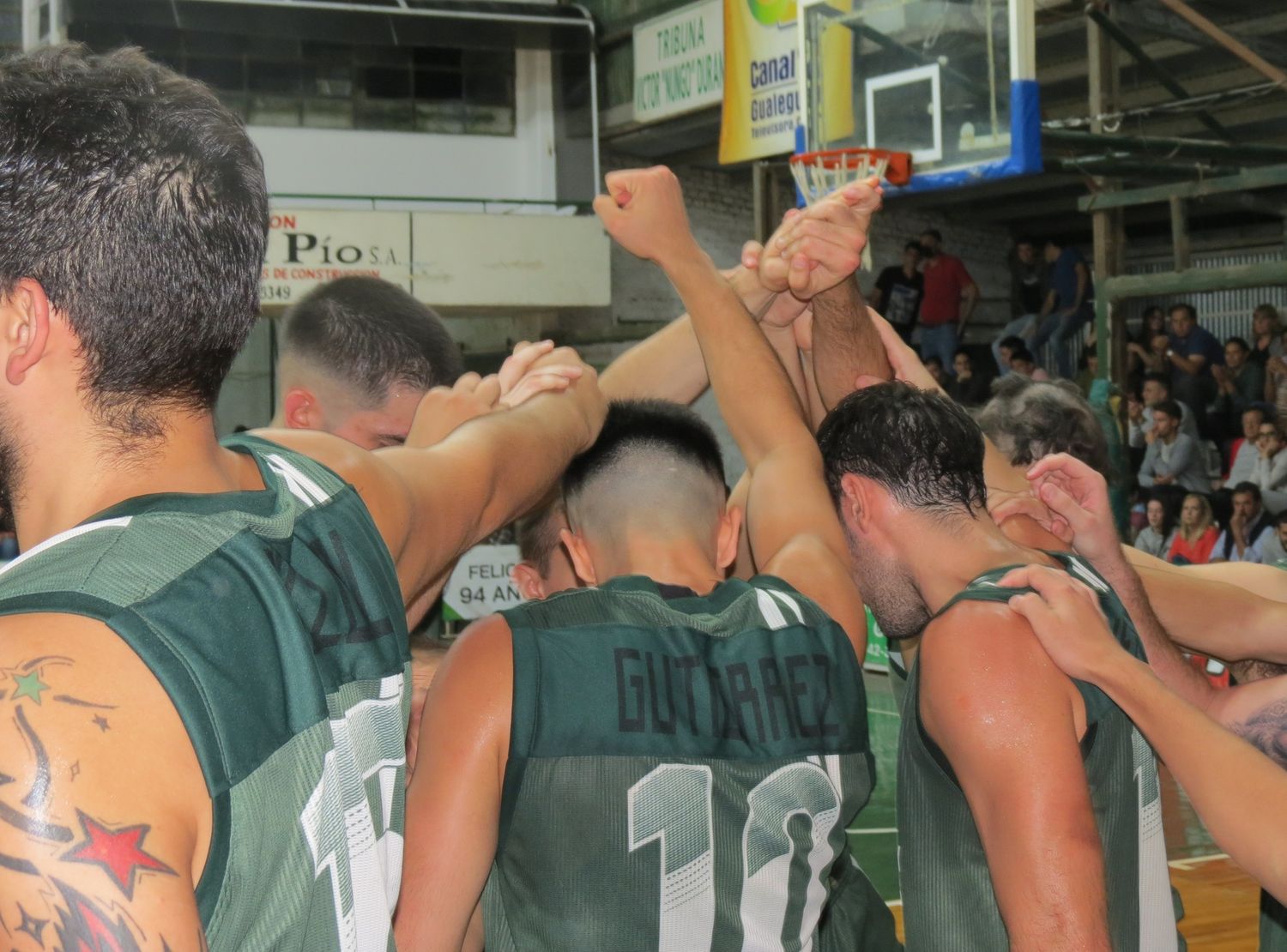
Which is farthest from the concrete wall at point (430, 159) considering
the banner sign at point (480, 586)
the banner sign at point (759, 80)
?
the banner sign at point (480, 586)

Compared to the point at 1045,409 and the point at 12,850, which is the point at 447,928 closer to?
the point at 12,850

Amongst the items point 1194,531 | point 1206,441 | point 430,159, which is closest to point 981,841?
point 1194,531

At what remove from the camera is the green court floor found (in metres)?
6.64

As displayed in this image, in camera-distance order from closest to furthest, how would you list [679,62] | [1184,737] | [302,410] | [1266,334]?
[1184,737], [302,410], [1266,334], [679,62]

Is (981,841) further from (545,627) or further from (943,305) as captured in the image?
(943,305)

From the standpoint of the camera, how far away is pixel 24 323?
1.12 metres

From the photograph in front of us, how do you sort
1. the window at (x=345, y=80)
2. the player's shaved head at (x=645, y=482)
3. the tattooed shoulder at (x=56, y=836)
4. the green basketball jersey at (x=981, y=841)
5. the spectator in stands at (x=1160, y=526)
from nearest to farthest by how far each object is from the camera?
the tattooed shoulder at (x=56, y=836), the green basketball jersey at (x=981, y=841), the player's shaved head at (x=645, y=482), the spectator in stands at (x=1160, y=526), the window at (x=345, y=80)

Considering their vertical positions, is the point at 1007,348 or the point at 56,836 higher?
the point at 1007,348

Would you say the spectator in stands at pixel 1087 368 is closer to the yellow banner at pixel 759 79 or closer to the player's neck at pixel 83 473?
the yellow banner at pixel 759 79

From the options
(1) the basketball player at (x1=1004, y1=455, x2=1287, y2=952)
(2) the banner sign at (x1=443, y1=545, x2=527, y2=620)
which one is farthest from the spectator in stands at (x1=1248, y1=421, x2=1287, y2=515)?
(1) the basketball player at (x1=1004, y1=455, x2=1287, y2=952)

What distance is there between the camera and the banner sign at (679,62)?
15.9m

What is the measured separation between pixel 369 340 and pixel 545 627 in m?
0.92

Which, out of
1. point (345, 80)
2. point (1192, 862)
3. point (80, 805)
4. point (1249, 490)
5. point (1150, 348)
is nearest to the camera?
point (80, 805)

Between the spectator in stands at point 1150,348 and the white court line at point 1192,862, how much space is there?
21.1ft
